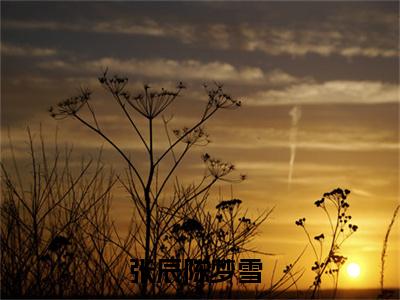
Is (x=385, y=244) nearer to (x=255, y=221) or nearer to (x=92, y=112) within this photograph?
(x=255, y=221)

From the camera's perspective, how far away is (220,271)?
8867 mm

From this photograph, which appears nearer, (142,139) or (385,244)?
(385,244)

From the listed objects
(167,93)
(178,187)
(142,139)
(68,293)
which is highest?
(167,93)

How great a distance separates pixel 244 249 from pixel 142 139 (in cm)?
188

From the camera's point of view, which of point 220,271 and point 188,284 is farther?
point 220,271

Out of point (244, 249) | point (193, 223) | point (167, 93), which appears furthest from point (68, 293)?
point (167, 93)

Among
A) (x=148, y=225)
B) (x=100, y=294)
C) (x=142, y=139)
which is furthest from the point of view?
(x=142, y=139)

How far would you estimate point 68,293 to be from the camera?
26.3 ft

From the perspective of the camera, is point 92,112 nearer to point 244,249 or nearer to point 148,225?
point 148,225

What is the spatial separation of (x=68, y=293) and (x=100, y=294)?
368 millimetres

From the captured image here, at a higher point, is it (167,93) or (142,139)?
(167,93)

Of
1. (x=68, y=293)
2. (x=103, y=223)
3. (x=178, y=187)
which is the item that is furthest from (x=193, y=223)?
(x=68, y=293)

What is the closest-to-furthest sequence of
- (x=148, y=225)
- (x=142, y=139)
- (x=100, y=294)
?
1. (x=100, y=294)
2. (x=148, y=225)
3. (x=142, y=139)

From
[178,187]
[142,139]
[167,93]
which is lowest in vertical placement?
[178,187]
